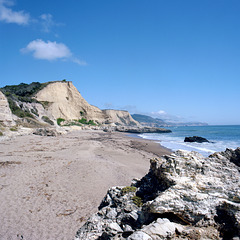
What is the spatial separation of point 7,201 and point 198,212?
5729 mm

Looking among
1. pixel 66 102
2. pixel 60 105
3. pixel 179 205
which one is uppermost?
pixel 66 102

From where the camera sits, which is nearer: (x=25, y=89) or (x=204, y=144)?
(x=204, y=144)

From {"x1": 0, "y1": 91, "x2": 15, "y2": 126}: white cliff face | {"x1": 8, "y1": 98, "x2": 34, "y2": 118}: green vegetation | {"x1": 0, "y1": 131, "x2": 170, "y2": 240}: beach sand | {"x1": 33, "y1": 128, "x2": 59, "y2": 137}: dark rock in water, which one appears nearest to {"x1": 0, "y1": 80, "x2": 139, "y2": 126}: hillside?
{"x1": 8, "y1": 98, "x2": 34, "y2": 118}: green vegetation

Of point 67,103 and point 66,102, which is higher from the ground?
point 66,102

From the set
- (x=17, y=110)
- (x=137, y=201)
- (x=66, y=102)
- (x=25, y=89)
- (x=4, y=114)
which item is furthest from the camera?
(x=66, y=102)

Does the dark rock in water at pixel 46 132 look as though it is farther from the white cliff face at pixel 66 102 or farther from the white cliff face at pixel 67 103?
the white cliff face at pixel 66 102

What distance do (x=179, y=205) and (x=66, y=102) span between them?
58241 mm

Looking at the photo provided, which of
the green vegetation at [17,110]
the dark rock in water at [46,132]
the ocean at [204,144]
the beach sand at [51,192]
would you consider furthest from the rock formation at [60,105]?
the beach sand at [51,192]

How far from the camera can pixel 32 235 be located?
4.37m

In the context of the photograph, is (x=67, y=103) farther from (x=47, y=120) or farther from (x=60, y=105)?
(x=47, y=120)

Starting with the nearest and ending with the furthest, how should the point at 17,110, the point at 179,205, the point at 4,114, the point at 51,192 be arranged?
1. the point at 179,205
2. the point at 51,192
3. the point at 4,114
4. the point at 17,110

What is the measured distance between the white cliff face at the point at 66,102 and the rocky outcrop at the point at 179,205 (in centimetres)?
4946

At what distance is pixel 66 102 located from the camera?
57.8 m

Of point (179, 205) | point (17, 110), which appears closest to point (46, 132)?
point (17, 110)
